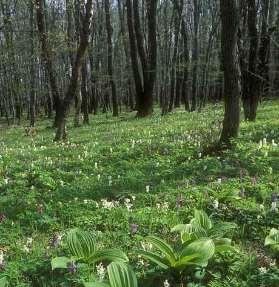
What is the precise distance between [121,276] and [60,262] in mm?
781

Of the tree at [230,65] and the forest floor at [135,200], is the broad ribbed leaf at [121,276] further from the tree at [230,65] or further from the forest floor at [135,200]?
the tree at [230,65]

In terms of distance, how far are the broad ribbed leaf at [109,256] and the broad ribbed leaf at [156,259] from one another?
26cm

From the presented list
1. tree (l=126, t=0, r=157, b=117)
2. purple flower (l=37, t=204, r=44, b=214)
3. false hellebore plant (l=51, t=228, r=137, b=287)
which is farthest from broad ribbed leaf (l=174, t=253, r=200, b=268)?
tree (l=126, t=0, r=157, b=117)

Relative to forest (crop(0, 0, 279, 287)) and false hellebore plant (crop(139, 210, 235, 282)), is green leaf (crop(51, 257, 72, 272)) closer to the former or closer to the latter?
forest (crop(0, 0, 279, 287))

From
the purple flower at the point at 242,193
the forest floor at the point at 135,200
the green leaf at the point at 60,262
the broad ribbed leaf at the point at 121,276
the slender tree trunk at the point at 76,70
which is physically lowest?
the forest floor at the point at 135,200

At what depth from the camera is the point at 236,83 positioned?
37.5 ft

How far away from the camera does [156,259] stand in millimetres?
5055

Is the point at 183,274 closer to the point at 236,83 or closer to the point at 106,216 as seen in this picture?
the point at 106,216

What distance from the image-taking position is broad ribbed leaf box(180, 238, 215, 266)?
4911 mm

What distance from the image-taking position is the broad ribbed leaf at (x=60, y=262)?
16.3ft

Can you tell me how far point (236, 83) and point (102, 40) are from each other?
46957mm

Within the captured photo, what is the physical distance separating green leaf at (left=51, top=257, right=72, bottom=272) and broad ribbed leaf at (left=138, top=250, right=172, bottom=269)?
28.1 inches

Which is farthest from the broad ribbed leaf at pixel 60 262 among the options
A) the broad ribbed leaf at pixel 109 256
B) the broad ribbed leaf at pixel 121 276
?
the broad ribbed leaf at pixel 121 276

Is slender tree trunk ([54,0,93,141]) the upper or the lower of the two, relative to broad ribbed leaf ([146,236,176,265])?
upper
